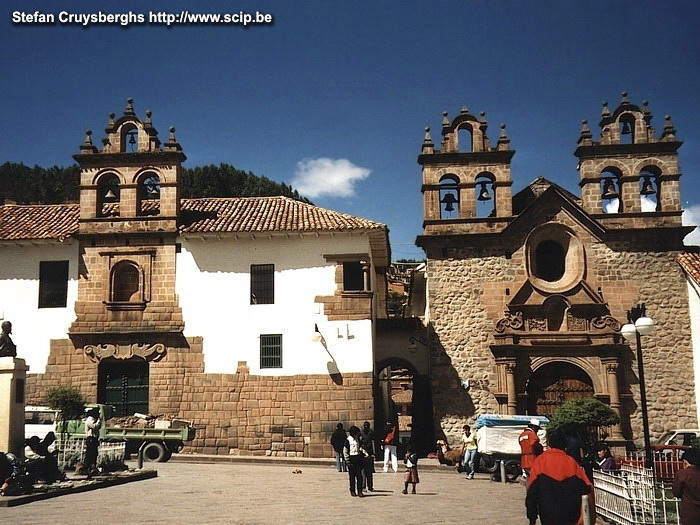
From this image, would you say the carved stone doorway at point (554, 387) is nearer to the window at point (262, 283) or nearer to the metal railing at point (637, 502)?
the window at point (262, 283)

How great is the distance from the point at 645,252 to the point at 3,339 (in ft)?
68.8

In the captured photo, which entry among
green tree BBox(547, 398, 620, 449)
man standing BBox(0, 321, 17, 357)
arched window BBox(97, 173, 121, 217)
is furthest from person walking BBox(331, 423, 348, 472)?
arched window BBox(97, 173, 121, 217)

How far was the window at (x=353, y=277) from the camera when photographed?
26.2 m

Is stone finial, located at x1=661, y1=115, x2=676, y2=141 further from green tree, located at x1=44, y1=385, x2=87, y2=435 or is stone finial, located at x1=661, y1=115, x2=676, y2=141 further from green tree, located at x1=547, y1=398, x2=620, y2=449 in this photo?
green tree, located at x1=44, y1=385, x2=87, y2=435

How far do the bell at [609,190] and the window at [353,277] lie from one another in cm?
957

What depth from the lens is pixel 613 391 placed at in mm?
25922

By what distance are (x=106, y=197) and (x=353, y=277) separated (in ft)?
32.1

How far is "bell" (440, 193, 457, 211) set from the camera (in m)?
28.0

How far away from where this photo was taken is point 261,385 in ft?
83.9

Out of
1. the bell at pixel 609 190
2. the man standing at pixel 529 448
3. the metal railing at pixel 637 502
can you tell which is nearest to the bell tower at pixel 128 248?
the man standing at pixel 529 448

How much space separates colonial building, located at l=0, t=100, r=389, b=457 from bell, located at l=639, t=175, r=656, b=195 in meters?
9.62

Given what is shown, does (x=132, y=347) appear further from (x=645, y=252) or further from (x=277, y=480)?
(x=645, y=252)

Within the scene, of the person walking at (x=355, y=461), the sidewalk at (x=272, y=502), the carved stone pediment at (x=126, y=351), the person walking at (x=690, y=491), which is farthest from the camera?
the carved stone pediment at (x=126, y=351)

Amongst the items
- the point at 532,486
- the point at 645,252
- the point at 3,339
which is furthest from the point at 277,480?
the point at 645,252
